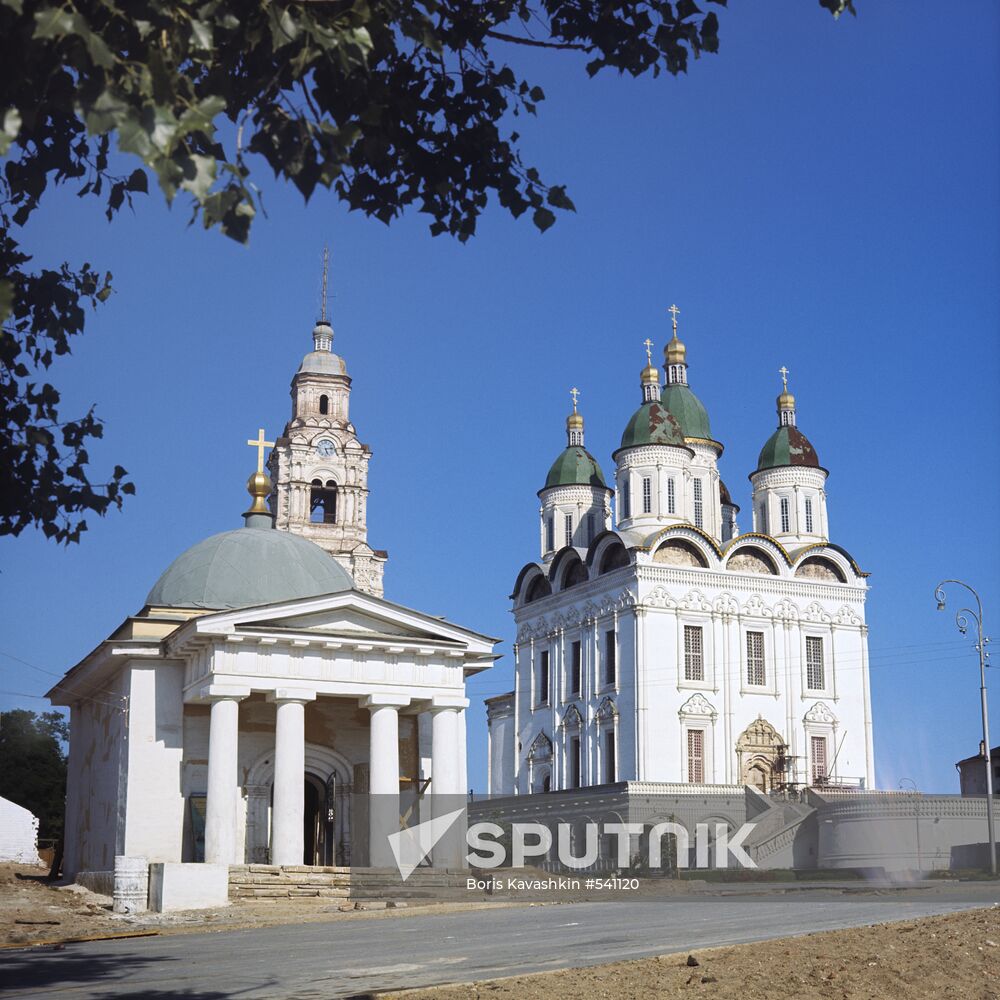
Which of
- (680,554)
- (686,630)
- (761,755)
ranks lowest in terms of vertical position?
(761,755)

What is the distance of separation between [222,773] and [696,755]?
32196mm

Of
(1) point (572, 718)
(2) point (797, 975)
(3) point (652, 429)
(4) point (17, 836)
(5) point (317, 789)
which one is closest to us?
(2) point (797, 975)

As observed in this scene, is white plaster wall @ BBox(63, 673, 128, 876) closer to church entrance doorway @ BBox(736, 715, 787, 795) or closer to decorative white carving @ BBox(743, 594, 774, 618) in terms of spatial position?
church entrance doorway @ BBox(736, 715, 787, 795)

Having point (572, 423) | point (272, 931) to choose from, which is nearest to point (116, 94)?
point (272, 931)

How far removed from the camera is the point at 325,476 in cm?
7662

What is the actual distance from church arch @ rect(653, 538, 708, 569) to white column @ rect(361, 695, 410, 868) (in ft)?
95.3

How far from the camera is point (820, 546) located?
193 feet

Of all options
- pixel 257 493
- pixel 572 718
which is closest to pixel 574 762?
pixel 572 718

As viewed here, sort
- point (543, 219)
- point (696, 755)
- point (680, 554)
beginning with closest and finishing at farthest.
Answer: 1. point (543, 219)
2. point (696, 755)
3. point (680, 554)

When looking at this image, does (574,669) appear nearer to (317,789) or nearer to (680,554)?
(680,554)

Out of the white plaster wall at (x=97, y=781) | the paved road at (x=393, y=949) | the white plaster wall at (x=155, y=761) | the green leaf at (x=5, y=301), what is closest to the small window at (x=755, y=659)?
the white plaster wall at (x=97, y=781)

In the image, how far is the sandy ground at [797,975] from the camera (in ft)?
32.5

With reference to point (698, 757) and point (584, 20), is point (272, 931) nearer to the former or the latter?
point (584, 20)

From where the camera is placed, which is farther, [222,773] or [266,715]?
[266,715]
